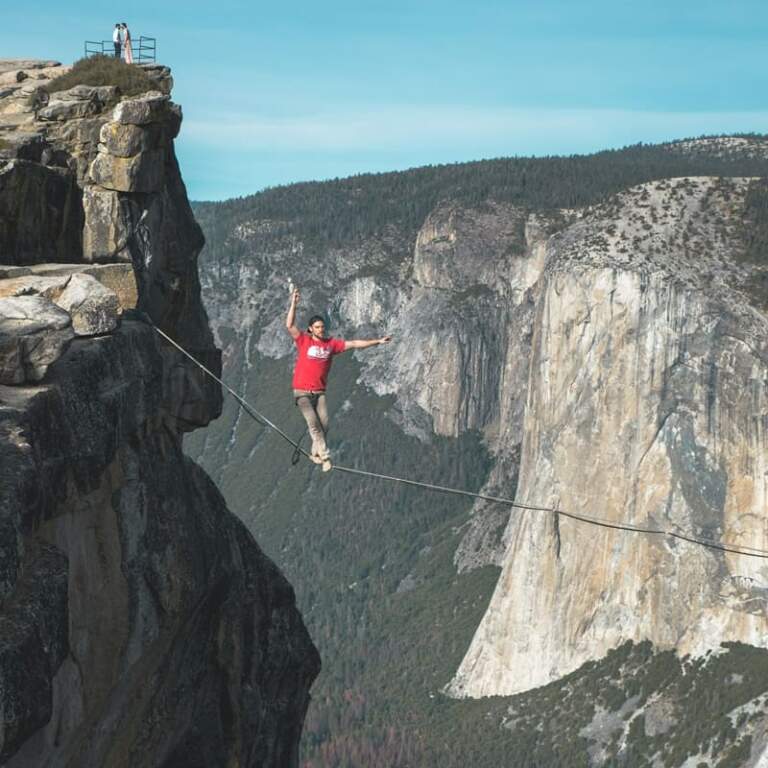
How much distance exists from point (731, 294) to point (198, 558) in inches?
4148

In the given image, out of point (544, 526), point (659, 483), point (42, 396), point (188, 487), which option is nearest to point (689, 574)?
point (659, 483)


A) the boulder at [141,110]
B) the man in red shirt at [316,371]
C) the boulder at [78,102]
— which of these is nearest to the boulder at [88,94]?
the boulder at [78,102]

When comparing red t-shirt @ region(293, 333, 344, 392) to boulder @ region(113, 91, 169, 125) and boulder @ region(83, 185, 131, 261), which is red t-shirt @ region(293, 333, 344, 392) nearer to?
boulder @ region(83, 185, 131, 261)

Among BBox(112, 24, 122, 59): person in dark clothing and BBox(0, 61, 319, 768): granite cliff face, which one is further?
BBox(112, 24, 122, 59): person in dark clothing

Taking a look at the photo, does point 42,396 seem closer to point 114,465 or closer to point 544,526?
point 114,465

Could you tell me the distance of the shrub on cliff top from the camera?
43062 millimetres

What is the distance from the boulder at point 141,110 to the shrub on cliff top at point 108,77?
2.41m

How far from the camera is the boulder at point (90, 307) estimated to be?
28609 millimetres

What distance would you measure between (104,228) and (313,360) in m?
8.68

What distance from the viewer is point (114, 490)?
29875 mm

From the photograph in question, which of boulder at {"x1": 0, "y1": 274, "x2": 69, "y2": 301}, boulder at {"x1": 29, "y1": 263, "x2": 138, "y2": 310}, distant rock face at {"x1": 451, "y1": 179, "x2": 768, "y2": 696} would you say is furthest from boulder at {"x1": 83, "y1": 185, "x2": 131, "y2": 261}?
distant rock face at {"x1": 451, "y1": 179, "x2": 768, "y2": 696}

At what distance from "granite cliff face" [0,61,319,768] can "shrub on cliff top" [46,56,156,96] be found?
0.85 m

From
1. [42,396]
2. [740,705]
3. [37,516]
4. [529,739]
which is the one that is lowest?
[529,739]

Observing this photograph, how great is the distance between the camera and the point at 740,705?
123125 mm
